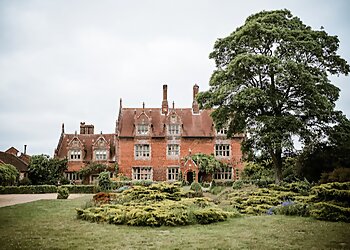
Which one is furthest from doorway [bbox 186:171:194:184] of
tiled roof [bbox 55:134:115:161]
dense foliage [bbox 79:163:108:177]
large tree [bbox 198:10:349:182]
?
large tree [bbox 198:10:349:182]

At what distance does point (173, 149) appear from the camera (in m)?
46.6

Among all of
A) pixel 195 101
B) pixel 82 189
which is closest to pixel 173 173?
pixel 195 101

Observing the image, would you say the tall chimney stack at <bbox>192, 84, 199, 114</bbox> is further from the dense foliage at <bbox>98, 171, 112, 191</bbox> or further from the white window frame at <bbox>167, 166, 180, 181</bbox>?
the dense foliage at <bbox>98, 171, 112, 191</bbox>

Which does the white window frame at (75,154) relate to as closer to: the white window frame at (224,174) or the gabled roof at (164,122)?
the gabled roof at (164,122)

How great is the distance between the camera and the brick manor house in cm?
4606

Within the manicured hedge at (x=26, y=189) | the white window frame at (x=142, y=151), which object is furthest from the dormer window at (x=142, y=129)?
the manicured hedge at (x=26, y=189)

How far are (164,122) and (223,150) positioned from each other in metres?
8.58

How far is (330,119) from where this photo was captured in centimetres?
2439

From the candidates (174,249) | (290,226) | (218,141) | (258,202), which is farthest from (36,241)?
(218,141)

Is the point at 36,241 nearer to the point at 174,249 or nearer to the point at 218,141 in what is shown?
the point at 174,249

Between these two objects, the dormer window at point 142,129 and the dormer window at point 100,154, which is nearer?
the dormer window at point 142,129

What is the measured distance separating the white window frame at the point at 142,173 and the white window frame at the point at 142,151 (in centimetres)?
142

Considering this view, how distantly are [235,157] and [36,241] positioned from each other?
126 ft

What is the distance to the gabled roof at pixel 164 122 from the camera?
153 ft
